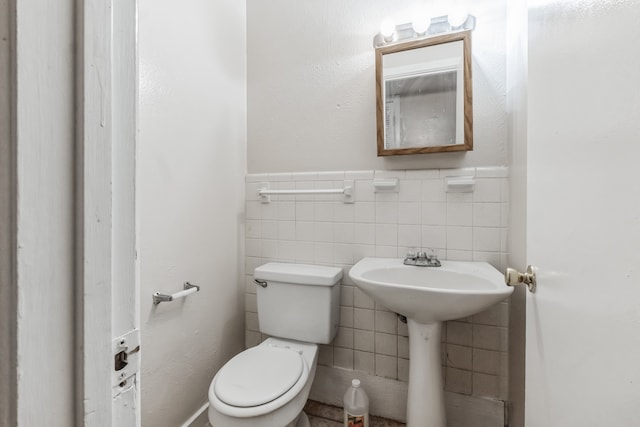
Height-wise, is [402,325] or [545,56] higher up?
[545,56]

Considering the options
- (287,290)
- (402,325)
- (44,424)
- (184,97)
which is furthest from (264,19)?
(44,424)

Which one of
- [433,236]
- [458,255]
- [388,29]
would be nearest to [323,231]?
[433,236]

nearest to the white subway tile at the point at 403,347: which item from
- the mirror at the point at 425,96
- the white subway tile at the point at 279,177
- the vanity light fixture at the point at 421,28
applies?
the mirror at the point at 425,96

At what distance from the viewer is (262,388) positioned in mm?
1050

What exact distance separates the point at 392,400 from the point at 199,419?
0.91 m

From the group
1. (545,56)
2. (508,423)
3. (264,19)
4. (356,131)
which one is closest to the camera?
(545,56)

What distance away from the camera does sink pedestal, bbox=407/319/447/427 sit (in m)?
1.16

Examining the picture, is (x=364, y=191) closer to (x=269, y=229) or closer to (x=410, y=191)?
(x=410, y=191)

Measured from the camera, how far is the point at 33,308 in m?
0.26

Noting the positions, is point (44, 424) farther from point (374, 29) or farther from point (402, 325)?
point (374, 29)

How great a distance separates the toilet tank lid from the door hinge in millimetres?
1048

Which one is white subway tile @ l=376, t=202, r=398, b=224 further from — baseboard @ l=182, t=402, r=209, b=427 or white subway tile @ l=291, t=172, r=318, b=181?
baseboard @ l=182, t=402, r=209, b=427

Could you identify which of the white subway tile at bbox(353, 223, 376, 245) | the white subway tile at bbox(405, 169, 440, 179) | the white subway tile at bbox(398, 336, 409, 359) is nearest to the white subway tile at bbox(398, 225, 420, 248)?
the white subway tile at bbox(353, 223, 376, 245)

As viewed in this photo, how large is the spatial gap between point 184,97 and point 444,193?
4.07 ft
